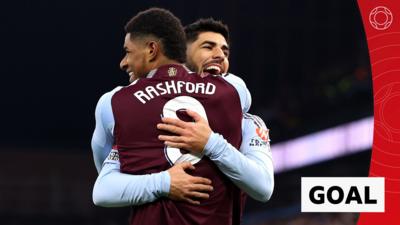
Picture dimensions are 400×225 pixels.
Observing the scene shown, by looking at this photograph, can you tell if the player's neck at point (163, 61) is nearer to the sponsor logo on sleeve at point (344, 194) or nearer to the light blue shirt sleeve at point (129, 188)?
the light blue shirt sleeve at point (129, 188)

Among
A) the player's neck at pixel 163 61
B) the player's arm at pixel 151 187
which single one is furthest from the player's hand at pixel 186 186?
the player's neck at pixel 163 61

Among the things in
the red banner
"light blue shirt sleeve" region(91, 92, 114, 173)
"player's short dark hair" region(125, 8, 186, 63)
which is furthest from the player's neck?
the red banner

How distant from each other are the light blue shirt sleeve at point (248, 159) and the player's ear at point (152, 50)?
0.38 metres

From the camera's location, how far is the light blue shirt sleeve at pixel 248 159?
2943mm

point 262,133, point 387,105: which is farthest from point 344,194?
point 262,133

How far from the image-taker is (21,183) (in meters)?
22.9

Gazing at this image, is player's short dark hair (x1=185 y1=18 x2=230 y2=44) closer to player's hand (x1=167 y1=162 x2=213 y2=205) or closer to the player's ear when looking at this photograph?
the player's ear

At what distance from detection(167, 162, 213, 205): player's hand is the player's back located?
0.03 m

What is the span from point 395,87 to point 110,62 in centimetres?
1848

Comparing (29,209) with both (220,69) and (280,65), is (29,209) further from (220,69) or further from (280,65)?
(220,69)

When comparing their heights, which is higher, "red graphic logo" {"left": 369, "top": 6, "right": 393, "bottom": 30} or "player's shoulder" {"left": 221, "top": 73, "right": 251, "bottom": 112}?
"red graphic logo" {"left": 369, "top": 6, "right": 393, "bottom": 30}

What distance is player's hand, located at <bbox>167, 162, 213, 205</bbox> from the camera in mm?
2949

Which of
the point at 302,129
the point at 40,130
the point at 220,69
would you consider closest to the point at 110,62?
the point at 40,130

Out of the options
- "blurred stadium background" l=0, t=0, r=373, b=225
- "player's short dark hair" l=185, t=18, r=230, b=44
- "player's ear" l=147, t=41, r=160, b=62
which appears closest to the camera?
"player's ear" l=147, t=41, r=160, b=62
